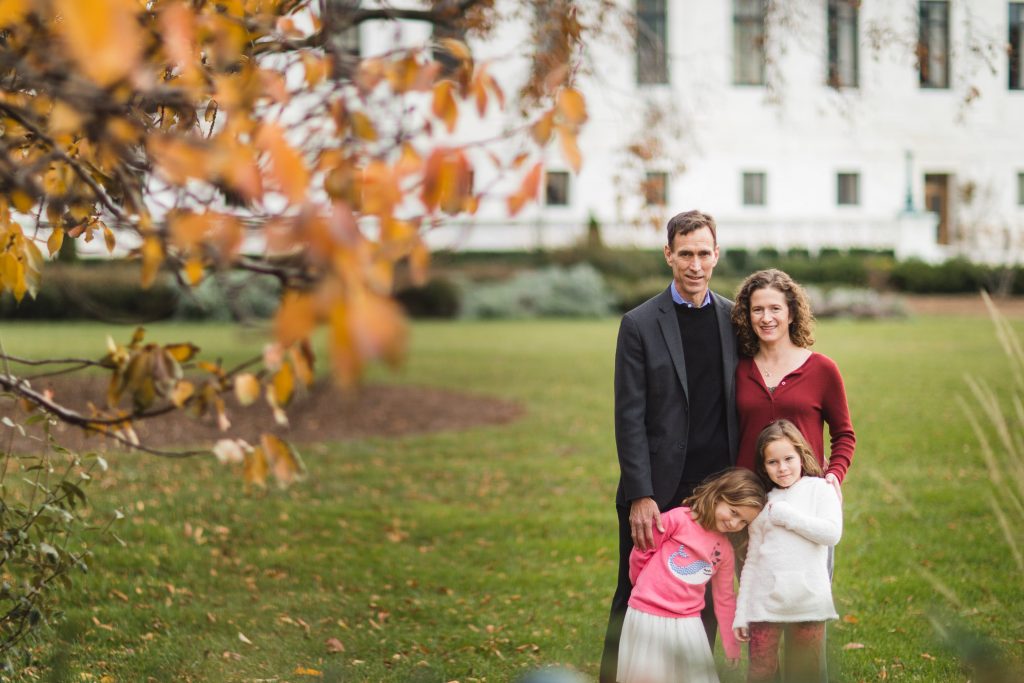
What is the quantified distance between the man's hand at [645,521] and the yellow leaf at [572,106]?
214cm

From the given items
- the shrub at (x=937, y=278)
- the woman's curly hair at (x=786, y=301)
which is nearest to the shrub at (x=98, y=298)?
the shrub at (x=937, y=278)

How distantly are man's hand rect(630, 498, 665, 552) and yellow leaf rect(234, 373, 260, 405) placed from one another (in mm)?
1889

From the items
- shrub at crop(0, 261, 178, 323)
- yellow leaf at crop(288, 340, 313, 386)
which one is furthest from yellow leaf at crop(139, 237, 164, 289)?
shrub at crop(0, 261, 178, 323)

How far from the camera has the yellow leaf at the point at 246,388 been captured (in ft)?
8.64

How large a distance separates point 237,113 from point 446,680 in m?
3.46

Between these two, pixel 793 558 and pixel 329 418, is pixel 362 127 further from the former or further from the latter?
pixel 329 418

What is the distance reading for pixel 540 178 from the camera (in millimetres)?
2266

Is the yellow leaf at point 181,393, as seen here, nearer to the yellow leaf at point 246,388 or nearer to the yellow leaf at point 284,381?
the yellow leaf at point 246,388

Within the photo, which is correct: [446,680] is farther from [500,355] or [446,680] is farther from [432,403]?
[500,355]

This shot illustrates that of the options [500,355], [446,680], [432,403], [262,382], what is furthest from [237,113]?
[500,355]

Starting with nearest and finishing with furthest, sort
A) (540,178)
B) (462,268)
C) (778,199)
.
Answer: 1. (540,178)
2. (462,268)
3. (778,199)

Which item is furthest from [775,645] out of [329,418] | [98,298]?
[98,298]

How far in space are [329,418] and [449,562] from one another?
20.2 feet

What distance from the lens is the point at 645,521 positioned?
4.10 m
